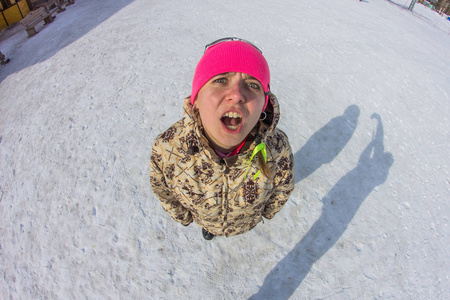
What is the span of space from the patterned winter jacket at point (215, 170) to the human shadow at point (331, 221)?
4.36 ft

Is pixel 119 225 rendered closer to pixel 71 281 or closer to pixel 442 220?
pixel 71 281

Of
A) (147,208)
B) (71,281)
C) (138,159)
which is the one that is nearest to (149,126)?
(138,159)

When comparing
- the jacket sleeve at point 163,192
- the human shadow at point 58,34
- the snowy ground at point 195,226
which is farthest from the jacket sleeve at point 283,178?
the human shadow at point 58,34

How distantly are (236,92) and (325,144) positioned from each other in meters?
3.19

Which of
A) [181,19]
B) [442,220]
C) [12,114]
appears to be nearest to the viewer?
[442,220]

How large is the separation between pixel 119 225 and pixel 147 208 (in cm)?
42

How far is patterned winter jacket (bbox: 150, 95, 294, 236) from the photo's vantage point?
67.9 inches

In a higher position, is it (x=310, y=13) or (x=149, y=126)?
(x=310, y=13)

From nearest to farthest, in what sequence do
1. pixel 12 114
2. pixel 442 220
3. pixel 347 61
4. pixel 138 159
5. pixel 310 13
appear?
pixel 442 220, pixel 138 159, pixel 12 114, pixel 347 61, pixel 310 13

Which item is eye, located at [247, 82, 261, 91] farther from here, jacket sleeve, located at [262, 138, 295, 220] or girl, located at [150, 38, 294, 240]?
jacket sleeve, located at [262, 138, 295, 220]

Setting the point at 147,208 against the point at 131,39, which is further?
the point at 131,39

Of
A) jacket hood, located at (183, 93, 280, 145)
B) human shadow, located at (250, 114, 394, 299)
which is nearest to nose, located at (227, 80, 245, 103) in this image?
jacket hood, located at (183, 93, 280, 145)

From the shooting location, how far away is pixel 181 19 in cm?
Answer: 689

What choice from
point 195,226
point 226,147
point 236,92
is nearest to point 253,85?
point 236,92
